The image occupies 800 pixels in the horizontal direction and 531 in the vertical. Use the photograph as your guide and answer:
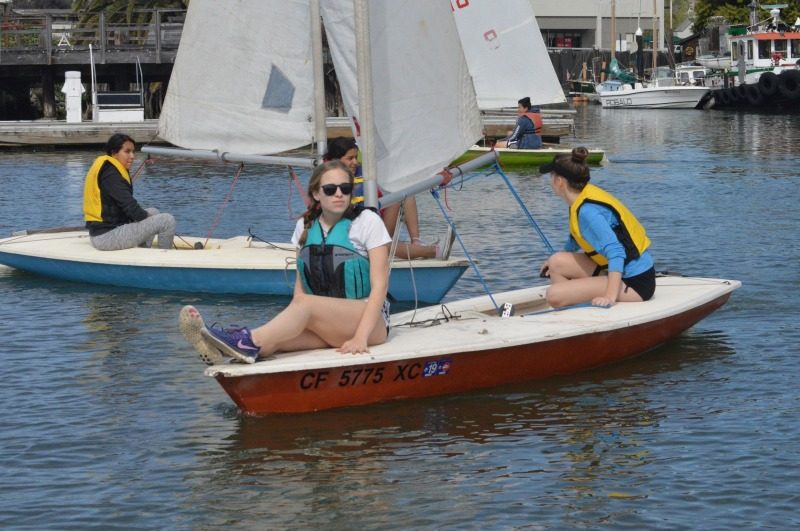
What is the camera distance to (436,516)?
7965mm

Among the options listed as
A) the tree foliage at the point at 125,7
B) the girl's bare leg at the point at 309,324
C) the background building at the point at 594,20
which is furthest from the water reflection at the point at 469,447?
the background building at the point at 594,20

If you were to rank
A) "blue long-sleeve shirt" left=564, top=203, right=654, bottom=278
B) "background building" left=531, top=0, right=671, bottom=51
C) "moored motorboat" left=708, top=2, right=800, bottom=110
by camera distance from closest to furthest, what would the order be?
1. "blue long-sleeve shirt" left=564, top=203, right=654, bottom=278
2. "moored motorboat" left=708, top=2, right=800, bottom=110
3. "background building" left=531, top=0, right=671, bottom=51

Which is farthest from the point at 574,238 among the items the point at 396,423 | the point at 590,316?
the point at 396,423

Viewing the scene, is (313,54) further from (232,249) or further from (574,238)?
(574,238)

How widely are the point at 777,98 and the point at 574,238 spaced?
48.4 meters

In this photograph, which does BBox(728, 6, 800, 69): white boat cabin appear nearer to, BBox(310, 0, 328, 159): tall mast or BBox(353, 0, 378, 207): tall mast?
BBox(310, 0, 328, 159): tall mast

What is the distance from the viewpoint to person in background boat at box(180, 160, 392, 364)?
9.26 meters

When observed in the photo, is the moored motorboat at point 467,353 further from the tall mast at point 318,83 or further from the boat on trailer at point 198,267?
the tall mast at point 318,83

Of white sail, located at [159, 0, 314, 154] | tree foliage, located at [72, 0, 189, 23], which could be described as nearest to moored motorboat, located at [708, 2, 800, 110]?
tree foliage, located at [72, 0, 189, 23]

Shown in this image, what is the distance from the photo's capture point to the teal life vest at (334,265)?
945cm

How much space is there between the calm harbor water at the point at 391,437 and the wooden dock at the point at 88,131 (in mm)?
20959

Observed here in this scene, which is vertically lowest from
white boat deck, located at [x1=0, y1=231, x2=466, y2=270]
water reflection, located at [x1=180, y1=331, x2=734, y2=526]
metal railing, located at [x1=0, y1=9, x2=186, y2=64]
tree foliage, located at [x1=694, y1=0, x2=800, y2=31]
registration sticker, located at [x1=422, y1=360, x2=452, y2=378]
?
water reflection, located at [x1=180, y1=331, x2=734, y2=526]

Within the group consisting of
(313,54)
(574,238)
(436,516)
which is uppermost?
(313,54)

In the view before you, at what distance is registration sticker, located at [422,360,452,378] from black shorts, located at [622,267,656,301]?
197 cm
